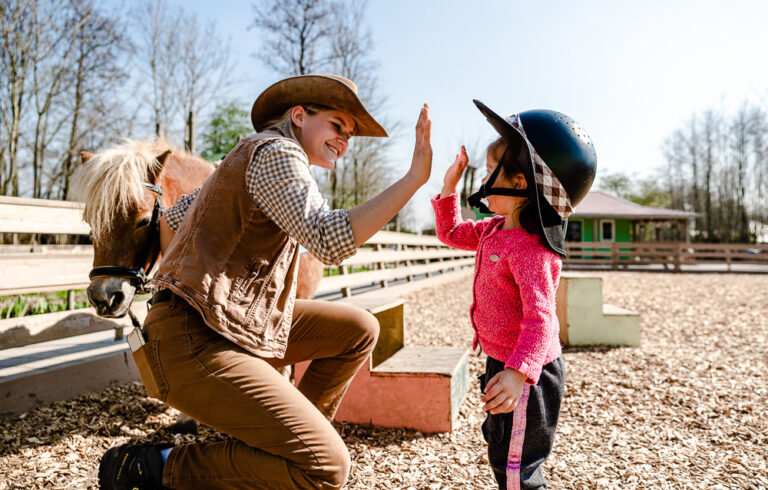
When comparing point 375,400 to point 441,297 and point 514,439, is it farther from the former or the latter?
point 441,297

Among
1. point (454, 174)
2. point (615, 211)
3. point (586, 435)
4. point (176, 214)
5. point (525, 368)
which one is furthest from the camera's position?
point (615, 211)

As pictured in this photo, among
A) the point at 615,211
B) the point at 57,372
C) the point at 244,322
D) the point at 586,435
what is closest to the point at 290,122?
the point at 244,322

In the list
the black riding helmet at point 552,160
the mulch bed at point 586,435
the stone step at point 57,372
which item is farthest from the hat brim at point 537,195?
the stone step at point 57,372

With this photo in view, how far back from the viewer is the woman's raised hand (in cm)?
188

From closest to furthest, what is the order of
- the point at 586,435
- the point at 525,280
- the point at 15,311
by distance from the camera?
1. the point at 525,280
2. the point at 586,435
3. the point at 15,311

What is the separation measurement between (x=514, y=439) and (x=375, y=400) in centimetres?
159

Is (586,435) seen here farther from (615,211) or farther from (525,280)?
(615,211)

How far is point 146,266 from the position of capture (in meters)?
2.82

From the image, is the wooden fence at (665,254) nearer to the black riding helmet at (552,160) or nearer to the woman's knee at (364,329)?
the woman's knee at (364,329)

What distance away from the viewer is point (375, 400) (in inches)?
129

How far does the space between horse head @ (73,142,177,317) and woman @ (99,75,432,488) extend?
677mm

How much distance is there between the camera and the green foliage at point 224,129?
23.6 metres

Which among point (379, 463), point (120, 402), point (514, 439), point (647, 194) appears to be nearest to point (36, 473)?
point (120, 402)

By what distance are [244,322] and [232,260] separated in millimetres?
230
